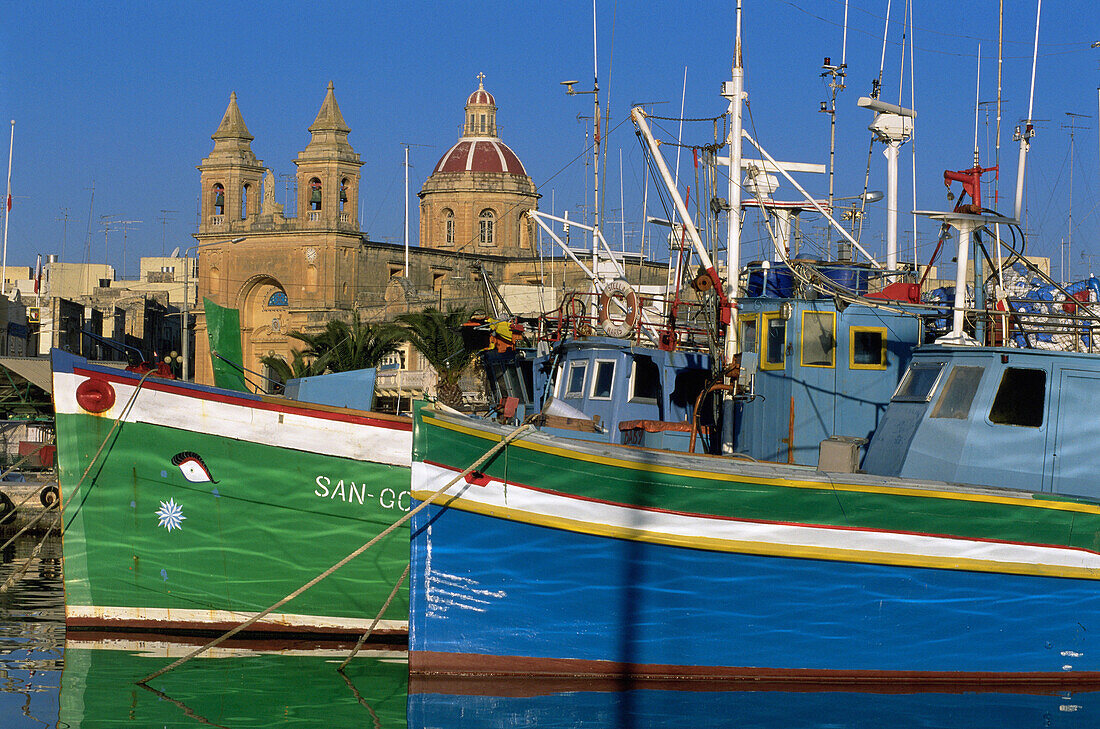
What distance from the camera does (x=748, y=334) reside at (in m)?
16.6

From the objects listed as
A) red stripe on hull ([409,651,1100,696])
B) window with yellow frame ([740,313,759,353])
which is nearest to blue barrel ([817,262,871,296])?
window with yellow frame ([740,313,759,353])

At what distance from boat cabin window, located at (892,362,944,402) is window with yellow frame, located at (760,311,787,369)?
1650mm

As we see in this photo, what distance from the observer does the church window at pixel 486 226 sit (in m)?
90.9

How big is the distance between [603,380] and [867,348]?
351cm

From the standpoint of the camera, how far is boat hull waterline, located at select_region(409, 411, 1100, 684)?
45.3ft

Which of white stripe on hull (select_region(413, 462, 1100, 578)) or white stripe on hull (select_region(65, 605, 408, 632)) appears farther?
white stripe on hull (select_region(65, 605, 408, 632))

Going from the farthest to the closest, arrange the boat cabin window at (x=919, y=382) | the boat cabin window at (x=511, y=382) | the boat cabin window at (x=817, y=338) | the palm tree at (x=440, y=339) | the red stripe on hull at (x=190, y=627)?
the palm tree at (x=440, y=339) < the boat cabin window at (x=511, y=382) < the red stripe on hull at (x=190, y=627) < the boat cabin window at (x=817, y=338) < the boat cabin window at (x=919, y=382)

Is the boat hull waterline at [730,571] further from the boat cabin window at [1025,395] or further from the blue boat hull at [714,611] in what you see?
the boat cabin window at [1025,395]

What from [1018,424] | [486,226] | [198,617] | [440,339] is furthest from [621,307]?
[486,226]

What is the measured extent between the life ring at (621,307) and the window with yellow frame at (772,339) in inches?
92.2

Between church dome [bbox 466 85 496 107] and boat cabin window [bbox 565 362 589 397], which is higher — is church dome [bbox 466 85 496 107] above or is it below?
above

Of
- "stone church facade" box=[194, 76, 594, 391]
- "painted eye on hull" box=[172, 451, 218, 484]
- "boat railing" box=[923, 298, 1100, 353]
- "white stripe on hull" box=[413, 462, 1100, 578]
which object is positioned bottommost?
"white stripe on hull" box=[413, 462, 1100, 578]

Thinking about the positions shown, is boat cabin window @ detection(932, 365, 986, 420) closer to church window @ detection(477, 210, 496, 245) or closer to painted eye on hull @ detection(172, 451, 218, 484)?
painted eye on hull @ detection(172, 451, 218, 484)

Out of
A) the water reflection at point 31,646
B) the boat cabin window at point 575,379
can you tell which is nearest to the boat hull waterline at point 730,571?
the boat cabin window at point 575,379
